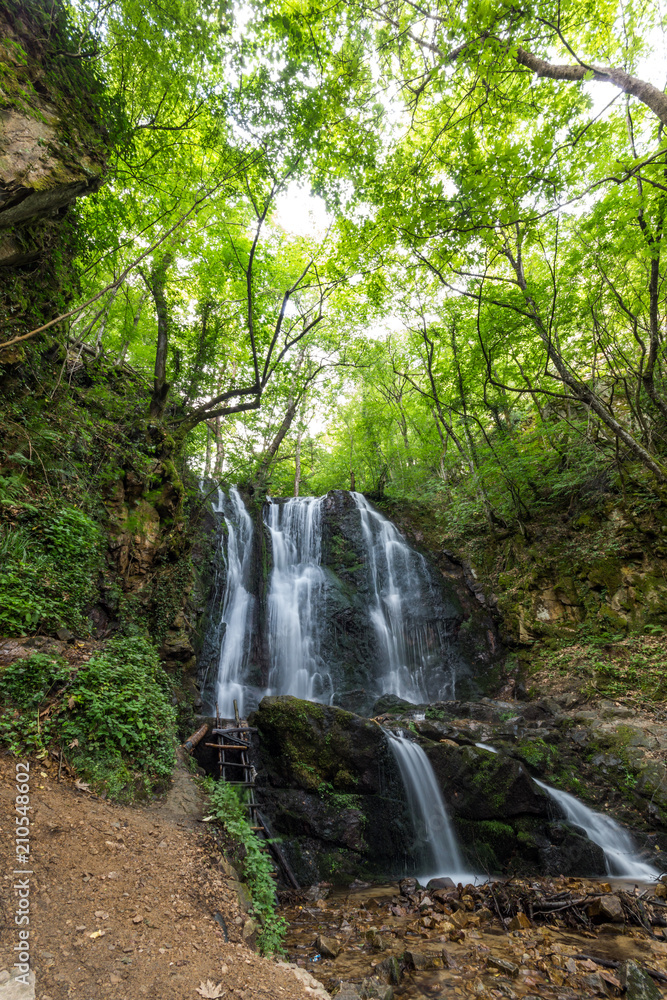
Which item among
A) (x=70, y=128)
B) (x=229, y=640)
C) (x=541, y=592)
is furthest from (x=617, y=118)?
(x=229, y=640)

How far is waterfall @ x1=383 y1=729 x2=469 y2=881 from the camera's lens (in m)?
6.01

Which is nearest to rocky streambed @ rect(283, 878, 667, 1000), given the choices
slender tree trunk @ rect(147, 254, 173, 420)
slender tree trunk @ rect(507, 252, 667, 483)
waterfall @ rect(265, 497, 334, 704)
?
waterfall @ rect(265, 497, 334, 704)

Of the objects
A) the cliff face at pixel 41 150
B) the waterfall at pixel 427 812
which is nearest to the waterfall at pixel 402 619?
the waterfall at pixel 427 812

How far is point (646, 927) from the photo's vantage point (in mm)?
4160

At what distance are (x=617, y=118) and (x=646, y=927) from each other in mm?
10565

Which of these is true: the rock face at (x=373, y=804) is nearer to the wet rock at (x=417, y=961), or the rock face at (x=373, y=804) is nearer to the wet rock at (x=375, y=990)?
the wet rock at (x=417, y=961)

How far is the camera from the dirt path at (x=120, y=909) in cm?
235

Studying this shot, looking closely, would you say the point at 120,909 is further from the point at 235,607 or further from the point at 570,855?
the point at 235,607

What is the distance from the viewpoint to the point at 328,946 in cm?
387

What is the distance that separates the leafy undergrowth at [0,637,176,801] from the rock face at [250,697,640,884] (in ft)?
7.65

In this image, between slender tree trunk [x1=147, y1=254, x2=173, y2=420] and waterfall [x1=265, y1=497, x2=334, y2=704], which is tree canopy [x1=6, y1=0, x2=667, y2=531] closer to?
slender tree trunk [x1=147, y1=254, x2=173, y2=420]

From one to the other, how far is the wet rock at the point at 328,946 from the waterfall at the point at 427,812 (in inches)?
93.7

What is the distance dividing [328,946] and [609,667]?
24.3ft

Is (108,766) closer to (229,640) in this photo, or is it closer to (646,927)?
(646,927)
